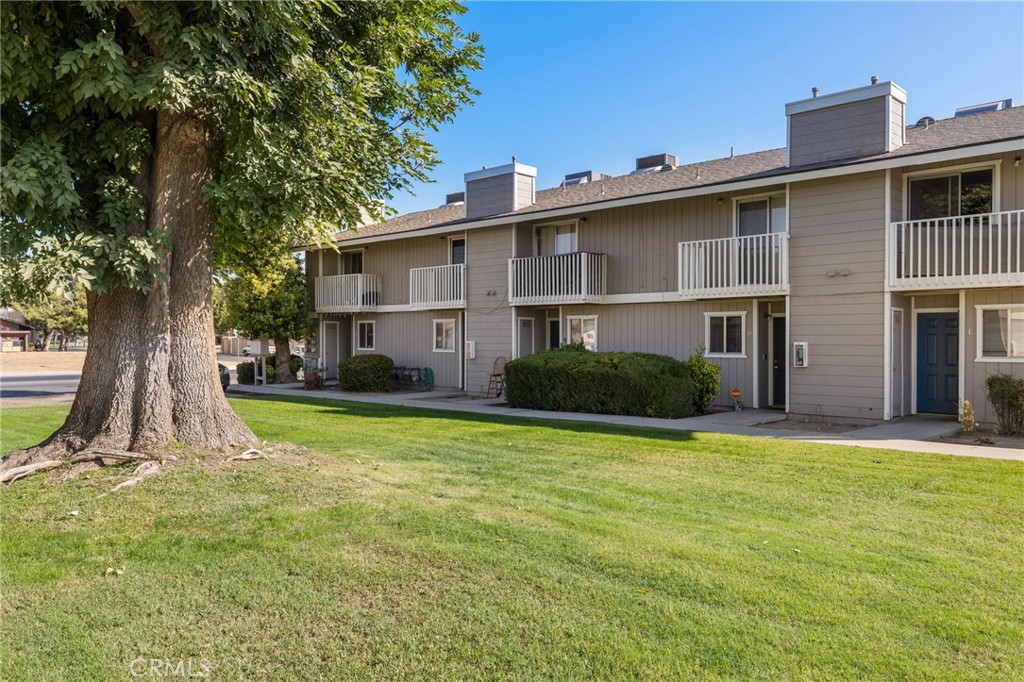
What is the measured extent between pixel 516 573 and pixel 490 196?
17483mm

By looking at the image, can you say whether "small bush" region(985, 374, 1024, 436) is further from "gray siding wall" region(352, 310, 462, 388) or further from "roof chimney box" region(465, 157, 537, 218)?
"gray siding wall" region(352, 310, 462, 388)

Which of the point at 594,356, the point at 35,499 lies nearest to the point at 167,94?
the point at 35,499

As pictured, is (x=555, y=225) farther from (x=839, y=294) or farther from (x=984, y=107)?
(x=984, y=107)

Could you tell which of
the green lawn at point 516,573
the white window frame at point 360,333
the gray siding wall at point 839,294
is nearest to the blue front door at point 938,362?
the gray siding wall at point 839,294

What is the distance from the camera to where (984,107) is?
16.3 metres

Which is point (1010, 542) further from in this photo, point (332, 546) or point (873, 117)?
point (873, 117)

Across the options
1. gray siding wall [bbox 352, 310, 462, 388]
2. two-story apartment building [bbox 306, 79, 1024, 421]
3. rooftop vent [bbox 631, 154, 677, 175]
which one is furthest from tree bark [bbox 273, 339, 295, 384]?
rooftop vent [bbox 631, 154, 677, 175]

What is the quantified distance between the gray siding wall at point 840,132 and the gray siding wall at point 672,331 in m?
3.46

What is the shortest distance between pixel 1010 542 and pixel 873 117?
10.9 m

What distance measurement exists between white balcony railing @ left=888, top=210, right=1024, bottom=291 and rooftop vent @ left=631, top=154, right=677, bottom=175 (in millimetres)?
9289

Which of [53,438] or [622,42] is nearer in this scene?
[53,438]

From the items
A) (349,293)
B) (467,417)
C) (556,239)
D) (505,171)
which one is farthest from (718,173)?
(349,293)

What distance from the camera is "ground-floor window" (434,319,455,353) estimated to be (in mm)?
21984

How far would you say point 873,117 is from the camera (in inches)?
540
